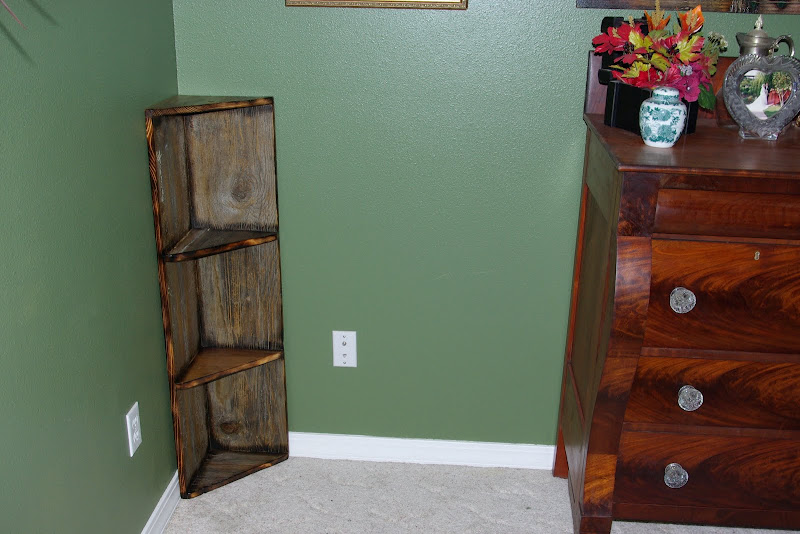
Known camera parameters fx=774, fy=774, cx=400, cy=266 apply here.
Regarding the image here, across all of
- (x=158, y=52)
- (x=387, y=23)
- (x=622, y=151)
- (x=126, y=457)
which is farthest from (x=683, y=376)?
(x=158, y=52)

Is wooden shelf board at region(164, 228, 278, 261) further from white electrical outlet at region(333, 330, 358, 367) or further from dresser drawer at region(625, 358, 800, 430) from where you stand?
dresser drawer at region(625, 358, 800, 430)

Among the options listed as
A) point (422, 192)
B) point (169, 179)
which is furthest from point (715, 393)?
point (169, 179)

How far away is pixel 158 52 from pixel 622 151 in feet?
3.69

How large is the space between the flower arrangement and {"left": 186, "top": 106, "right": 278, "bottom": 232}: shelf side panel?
880mm

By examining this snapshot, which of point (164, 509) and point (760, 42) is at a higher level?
point (760, 42)

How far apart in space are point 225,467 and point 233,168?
0.88 metres

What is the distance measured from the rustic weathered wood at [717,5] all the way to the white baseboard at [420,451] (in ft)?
4.11

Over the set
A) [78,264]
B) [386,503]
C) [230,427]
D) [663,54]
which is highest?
[663,54]

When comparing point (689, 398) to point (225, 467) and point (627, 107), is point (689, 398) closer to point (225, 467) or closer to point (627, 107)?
point (627, 107)

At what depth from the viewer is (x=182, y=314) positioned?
208 cm

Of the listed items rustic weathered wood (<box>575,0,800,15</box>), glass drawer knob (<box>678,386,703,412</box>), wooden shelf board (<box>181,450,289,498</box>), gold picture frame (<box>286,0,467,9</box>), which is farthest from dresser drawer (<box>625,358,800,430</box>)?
wooden shelf board (<box>181,450,289,498</box>)

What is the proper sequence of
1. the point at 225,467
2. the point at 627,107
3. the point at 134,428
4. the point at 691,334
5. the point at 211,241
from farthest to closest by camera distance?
1. the point at 225,467
2. the point at 211,241
3. the point at 134,428
4. the point at 627,107
5. the point at 691,334

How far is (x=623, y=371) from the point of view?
1.58m

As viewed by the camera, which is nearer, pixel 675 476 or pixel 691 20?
pixel 691 20
